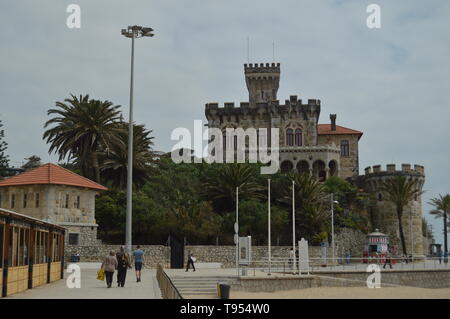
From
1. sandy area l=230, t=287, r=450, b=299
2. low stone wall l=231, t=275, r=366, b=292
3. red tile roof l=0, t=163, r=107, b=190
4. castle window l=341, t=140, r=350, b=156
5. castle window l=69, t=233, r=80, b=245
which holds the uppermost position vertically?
castle window l=341, t=140, r=350, b=156

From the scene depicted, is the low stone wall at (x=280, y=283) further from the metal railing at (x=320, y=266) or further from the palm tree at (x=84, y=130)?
the palm tree at (x=84, y=130)

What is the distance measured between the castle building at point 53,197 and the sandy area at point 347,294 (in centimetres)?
1495

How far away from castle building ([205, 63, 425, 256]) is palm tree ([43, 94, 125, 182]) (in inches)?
927

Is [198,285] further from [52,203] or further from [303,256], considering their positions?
[52,203]

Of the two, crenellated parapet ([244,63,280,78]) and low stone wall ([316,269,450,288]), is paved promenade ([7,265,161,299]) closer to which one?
low stone wall ([316,269,450,288])

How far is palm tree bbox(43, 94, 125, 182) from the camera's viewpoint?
50750mm

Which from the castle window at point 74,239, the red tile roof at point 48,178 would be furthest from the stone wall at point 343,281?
the castle window at point 74,239

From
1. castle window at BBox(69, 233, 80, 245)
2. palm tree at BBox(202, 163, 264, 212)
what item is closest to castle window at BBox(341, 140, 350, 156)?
palm tree at BBox(202, 163, 264, 212)

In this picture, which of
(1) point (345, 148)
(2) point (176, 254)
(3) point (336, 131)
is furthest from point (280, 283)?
(3) point (336, 131)

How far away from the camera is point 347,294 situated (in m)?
31.1

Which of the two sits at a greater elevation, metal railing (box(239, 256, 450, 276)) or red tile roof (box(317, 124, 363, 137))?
red tile roof (box(317, 124, 363, 137))

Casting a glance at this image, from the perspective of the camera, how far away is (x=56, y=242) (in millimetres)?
26578

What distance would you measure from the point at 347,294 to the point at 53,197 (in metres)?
19.1
